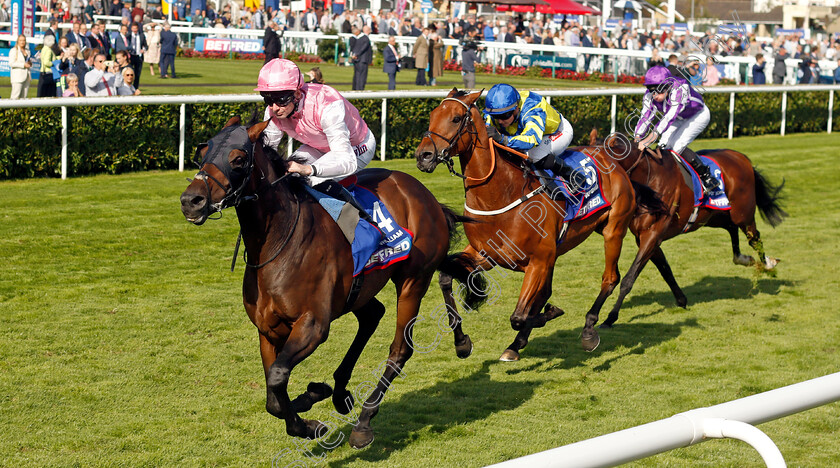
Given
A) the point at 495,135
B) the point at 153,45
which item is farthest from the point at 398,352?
the point at 153,45

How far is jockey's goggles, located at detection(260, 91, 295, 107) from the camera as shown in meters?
3.65

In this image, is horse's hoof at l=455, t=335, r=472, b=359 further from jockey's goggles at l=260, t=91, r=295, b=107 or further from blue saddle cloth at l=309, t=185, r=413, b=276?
jockey's goggles at l=260, t=91, r=295, b=107

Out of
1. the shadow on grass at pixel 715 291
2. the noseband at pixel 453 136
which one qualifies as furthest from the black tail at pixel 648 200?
the noseband at pixel 453 136

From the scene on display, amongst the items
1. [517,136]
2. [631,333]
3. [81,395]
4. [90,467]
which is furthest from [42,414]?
[631,333]

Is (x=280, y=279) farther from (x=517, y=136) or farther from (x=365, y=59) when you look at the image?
(x=365, y=59)

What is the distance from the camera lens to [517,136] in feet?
16.8

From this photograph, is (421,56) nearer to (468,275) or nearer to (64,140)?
(64,140)

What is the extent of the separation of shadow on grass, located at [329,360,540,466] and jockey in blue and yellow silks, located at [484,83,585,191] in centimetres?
123

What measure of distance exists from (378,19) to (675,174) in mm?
19282

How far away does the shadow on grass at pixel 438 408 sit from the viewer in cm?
400

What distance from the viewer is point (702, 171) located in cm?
680

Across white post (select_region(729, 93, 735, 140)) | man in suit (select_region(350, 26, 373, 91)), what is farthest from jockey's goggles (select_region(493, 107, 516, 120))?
white post (select_region(729, 93, 735, 140))

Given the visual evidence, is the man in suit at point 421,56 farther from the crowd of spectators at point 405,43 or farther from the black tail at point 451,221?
the black tail at point 451,221

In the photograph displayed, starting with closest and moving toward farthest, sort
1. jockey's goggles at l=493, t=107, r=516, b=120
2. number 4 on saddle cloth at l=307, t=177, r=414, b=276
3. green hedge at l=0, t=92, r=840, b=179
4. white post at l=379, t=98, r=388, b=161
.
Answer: number 4 on saddle cloth at l=307, t=177, r=414, b=276
jockey's goggles at l=493, t=107, r=516, b=120
green hedge at l=0, t=92, r=840, b=179
white post at l=379, t=98, r=388, b=161
